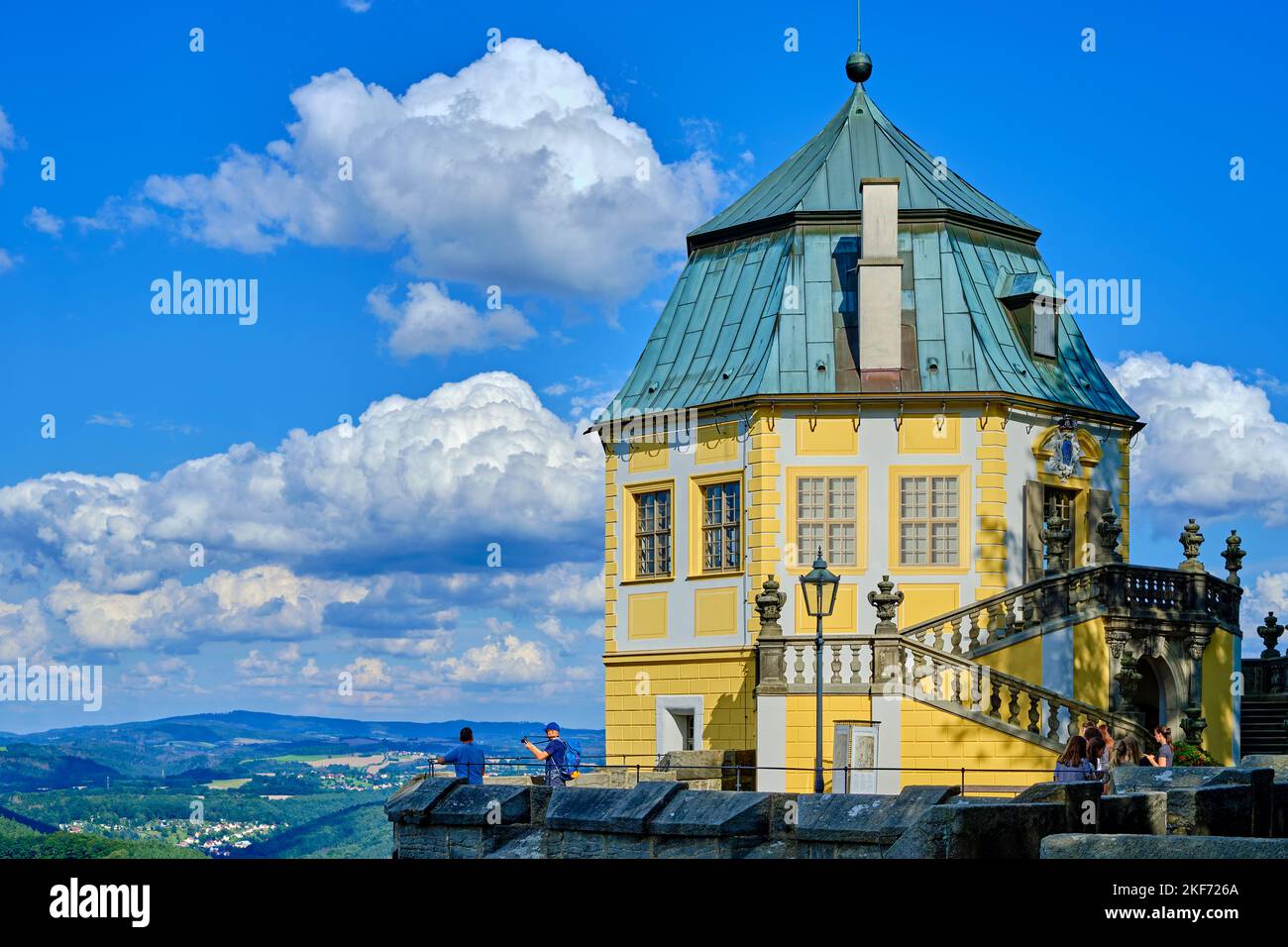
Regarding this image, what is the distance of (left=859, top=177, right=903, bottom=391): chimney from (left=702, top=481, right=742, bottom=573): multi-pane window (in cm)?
334

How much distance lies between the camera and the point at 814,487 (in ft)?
115

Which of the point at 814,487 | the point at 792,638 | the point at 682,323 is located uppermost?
the point at 682,323

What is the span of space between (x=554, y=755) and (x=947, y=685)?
708 centimetres

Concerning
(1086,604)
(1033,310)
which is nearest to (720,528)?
(1086,604)

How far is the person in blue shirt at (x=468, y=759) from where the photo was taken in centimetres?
2286

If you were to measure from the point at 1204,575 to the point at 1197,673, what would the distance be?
1.77 m

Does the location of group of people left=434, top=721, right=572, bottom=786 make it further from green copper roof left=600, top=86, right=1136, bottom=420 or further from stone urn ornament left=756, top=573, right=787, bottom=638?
green copper roof left=600, top=86, right=1136, bottom=420

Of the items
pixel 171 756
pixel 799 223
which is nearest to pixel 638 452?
pixel 799 223

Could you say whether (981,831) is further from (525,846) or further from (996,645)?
(996,645)

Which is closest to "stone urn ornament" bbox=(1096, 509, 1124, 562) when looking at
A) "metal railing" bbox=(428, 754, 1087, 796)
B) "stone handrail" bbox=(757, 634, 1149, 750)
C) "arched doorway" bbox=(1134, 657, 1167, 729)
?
"arched doorway" bbox=(1134, 657, 1167, 729)

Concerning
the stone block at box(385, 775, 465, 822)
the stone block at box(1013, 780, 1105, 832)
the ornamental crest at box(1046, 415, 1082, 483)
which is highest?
the ornamental crest at box(1046, 415, 1082, 483)

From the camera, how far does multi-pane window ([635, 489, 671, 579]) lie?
121ft
